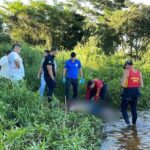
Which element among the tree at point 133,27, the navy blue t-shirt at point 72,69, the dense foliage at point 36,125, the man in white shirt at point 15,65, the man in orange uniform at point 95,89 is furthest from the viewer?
the tree at point 133,27

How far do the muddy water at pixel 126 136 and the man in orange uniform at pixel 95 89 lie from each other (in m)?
0.78

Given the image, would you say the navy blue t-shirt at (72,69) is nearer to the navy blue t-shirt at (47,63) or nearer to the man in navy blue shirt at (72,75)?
the man in navy blue shirt at (72,75)

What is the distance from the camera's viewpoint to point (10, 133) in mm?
6234

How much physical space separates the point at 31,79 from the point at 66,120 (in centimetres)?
719

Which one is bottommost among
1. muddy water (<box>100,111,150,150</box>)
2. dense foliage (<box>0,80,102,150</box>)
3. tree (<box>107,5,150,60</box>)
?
muddy water (<box>100,111,150,150</box>)

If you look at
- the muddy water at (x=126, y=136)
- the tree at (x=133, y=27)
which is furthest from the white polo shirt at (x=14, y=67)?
the tree at (x=133, y=27)

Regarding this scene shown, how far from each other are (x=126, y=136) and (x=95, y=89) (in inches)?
87.4

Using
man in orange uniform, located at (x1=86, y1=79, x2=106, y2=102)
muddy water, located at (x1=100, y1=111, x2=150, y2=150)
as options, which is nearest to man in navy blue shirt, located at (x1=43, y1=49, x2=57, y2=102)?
man in orange uniform, located at (x1=86, y1=79, x2=106, y2=102)

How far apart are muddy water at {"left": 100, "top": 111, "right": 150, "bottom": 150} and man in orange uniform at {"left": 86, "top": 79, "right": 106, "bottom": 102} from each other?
784mm

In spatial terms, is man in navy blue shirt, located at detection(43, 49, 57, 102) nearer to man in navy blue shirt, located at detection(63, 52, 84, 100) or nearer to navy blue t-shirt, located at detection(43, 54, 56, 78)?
navy blue t-shirt, located at detection(43, 54, 56, 78)

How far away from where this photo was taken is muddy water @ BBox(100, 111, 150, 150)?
352 inches

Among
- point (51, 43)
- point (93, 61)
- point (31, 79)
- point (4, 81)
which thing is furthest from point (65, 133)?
point (51, 43)

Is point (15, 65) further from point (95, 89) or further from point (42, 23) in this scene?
point (42, 23)

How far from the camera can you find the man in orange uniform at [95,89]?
38.3 ft
